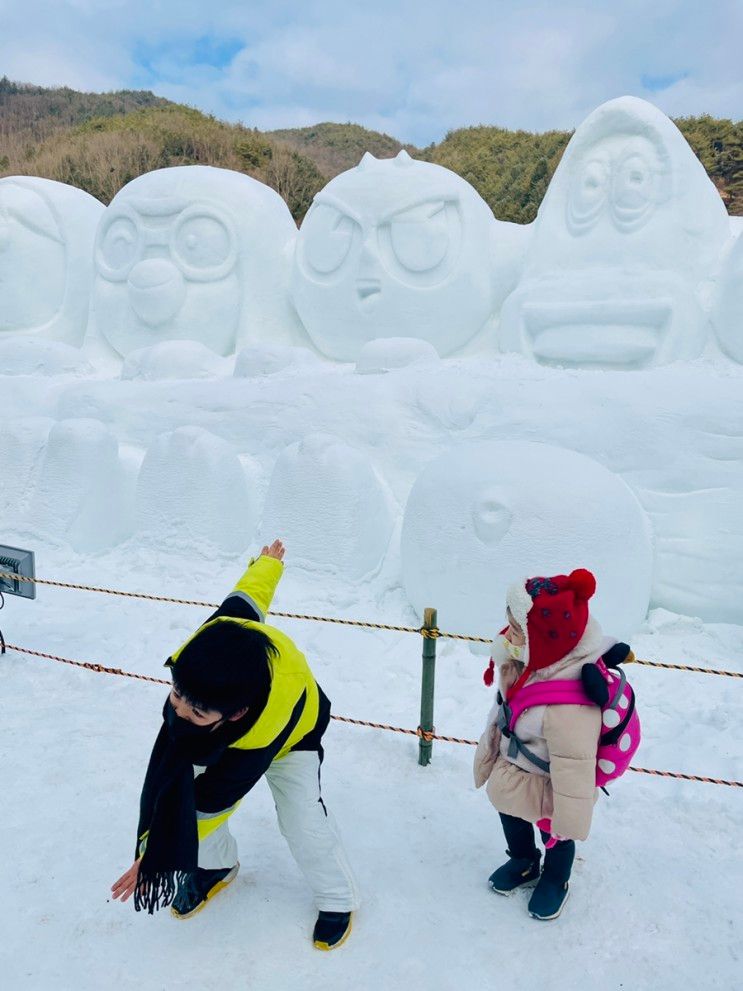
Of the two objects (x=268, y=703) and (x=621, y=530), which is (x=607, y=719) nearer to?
(x=268, y=703)

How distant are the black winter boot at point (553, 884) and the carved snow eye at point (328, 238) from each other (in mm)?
4319

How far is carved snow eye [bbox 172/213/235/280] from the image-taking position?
229 inches

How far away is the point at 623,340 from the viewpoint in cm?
438

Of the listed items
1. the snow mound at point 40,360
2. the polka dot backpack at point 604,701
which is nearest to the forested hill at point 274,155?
the snow mound at point 40,360

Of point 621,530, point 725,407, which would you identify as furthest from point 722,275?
point 621,530

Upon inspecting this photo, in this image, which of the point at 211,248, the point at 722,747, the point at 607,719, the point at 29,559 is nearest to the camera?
the point at 607,719

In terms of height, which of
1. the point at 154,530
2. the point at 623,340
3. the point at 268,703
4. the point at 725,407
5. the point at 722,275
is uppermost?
the point at 722,275

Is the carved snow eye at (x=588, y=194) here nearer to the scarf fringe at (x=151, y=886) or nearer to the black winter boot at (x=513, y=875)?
the black winter boot at (x=513, y=875)

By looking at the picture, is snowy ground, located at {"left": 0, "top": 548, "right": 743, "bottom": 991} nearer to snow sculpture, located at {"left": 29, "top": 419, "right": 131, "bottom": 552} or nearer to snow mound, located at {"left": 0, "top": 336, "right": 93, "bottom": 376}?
snow sculpture, located at {"left": 29, "top": 419, "right": 131, "bottom": 552}

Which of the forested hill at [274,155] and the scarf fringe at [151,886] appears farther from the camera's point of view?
the forested hill at [274,155]

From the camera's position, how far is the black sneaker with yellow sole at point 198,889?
185 cm

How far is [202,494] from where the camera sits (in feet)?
14.2

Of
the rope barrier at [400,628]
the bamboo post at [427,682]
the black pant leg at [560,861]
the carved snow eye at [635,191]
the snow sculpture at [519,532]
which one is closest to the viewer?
the black pant leg at [560,861]

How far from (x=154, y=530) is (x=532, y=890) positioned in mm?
3122
